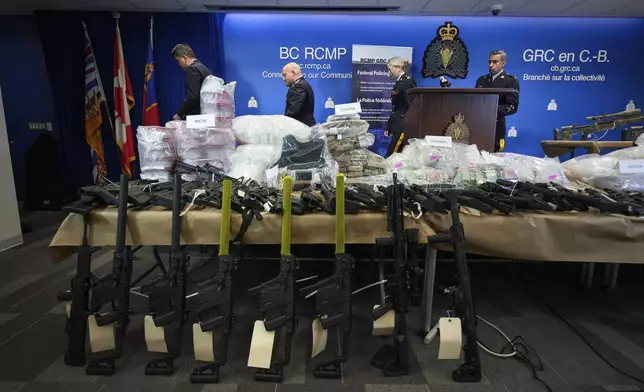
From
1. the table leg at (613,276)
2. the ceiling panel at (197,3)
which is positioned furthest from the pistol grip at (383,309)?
the ceiling panel at (197,3)

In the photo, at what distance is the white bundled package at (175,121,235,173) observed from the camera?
91.0 inches

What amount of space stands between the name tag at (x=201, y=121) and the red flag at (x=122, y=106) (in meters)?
3.06

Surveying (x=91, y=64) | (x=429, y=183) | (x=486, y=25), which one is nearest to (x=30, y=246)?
(x=91, y=64)

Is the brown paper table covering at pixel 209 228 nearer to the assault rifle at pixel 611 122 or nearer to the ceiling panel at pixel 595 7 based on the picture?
the assault rifle at pixel 611 122

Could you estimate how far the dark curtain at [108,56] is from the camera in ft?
15.8

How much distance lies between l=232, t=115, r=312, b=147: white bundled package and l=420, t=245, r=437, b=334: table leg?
1128 mm

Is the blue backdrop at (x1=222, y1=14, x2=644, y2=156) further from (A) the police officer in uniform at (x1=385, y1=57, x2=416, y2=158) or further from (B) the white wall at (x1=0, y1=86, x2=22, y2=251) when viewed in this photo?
(B) the white wall at (x1=0, y1=86, x2=22, y2=251)

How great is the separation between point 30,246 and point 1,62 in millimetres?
3378

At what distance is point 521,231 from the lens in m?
1.64

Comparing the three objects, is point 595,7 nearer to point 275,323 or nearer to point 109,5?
point 275,323

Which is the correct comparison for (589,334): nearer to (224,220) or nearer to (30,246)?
(224,220)

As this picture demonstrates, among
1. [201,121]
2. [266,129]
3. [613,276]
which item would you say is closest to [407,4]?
[266,129]

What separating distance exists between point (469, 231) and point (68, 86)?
563cm

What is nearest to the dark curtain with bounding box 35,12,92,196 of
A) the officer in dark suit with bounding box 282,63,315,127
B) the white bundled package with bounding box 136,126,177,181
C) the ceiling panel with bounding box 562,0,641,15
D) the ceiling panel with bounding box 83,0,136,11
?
the ceiling panel with bounding box 83,0,136,11
